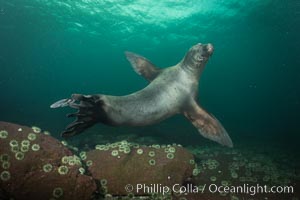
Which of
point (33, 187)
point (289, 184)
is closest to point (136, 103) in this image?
point (33, 187)

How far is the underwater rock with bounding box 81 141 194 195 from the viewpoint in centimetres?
679

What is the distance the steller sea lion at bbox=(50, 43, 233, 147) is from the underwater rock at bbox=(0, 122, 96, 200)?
103cm

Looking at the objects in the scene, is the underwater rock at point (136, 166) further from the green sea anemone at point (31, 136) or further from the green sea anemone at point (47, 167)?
the green sea anemone at point (31, 136)

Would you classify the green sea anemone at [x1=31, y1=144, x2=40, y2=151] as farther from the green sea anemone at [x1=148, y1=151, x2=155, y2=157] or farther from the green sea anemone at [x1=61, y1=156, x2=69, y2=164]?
the green sea anemone at [x1=148, y1=151, x2=155, y2=157]

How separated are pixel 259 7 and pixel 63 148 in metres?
24.5

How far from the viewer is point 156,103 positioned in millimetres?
7340

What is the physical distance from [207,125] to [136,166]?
2529mm

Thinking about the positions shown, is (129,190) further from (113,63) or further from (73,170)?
(113,63)

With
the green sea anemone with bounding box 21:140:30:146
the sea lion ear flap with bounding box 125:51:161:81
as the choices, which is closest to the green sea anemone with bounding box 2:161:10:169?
the green sea anemone with bounding box 21:140:30:146

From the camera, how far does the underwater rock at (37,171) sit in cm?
572

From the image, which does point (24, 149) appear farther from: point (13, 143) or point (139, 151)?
point (139, 151)

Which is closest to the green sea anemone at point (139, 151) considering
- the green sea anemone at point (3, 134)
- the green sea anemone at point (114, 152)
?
the green sea anemone at point (114, 152)

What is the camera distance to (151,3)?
2516 centimetres

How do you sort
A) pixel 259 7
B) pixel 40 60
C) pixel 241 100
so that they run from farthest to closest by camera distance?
pixel 241 100 < pixel 40 60 < pixel 259 7
